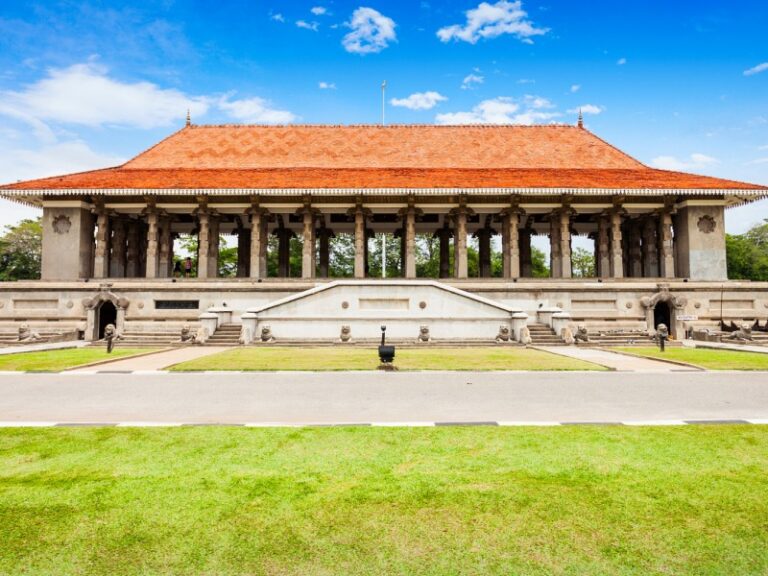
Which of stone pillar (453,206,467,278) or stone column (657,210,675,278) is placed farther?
stone pillar (453,206,467,278)

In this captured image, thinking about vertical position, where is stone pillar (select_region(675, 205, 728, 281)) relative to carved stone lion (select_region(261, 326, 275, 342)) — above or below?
above

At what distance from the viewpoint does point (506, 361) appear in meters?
13.4

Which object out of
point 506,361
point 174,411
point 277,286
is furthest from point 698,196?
point 174,411

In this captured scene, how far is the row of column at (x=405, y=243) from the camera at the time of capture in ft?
87.9

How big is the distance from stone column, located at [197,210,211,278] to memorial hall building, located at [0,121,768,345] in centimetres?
14

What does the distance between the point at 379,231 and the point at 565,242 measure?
1263cm

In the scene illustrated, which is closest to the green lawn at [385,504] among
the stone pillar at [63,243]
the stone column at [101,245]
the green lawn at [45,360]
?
the green lawn at [45,360]

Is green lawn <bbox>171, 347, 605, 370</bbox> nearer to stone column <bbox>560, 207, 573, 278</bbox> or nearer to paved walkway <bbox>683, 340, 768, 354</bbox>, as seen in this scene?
paved walkway <bbox>683, 340, 768, 354</bbox>

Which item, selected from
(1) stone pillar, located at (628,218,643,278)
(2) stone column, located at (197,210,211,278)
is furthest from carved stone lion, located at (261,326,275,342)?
(1) stone pillar, located at (628,218,643,278)

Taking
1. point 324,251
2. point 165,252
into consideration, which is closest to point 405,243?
point 324,251

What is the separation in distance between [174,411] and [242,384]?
2.56 m

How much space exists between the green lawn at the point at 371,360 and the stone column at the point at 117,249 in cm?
1744

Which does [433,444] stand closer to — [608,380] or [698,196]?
[608,380]

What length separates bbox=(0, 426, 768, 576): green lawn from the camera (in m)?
2.75
